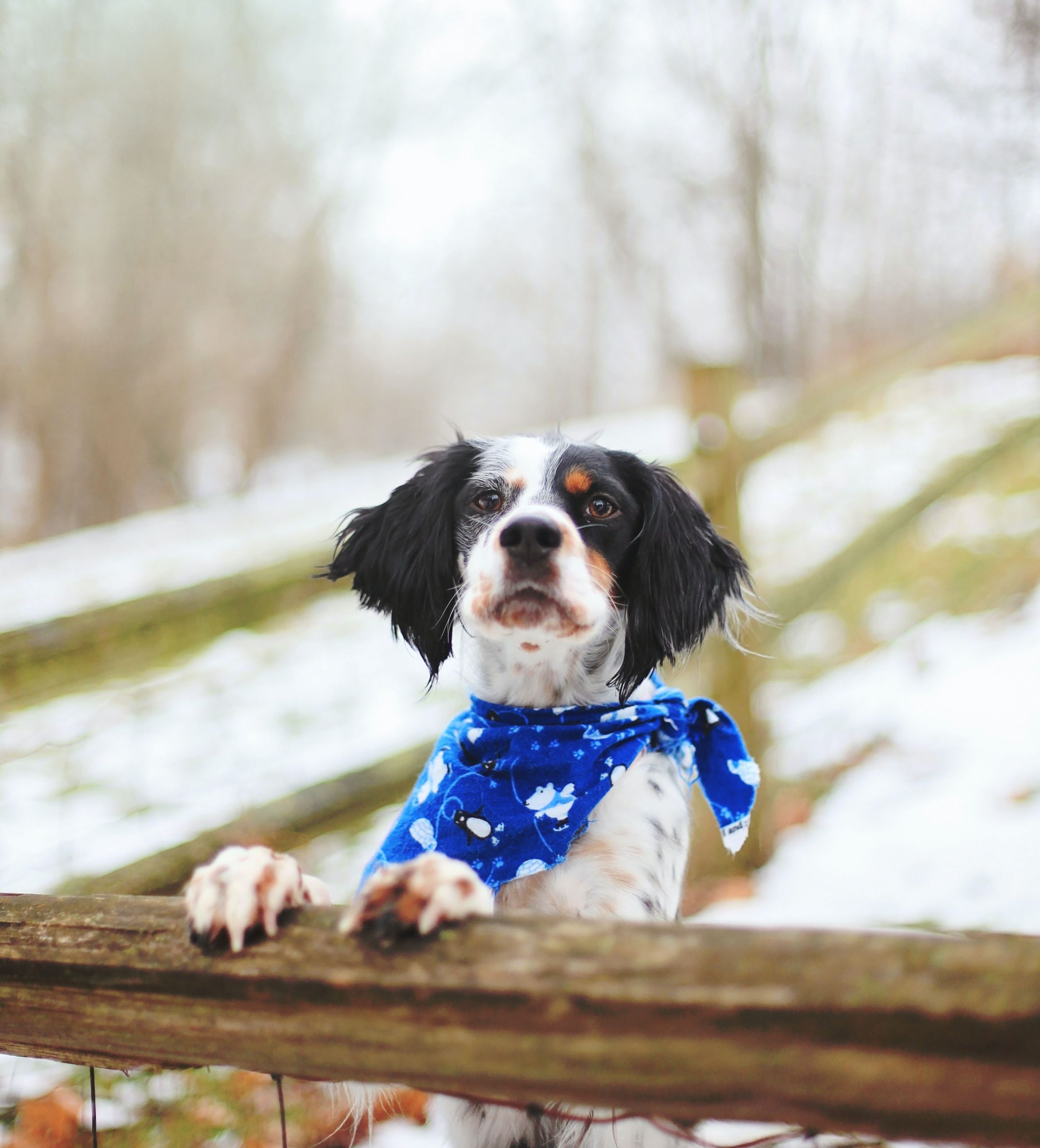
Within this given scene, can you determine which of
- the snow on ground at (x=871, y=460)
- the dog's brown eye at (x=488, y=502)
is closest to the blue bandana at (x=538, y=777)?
the dog's brown eye at (x=488, y=502)

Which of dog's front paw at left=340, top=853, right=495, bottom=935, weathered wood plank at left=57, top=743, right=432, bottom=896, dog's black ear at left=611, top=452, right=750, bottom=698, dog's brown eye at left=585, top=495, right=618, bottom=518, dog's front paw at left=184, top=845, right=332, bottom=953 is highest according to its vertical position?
dog's brown eye at left=585, top=495, right=618, bottom=518

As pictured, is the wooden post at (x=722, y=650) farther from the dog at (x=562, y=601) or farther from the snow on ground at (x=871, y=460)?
the snow on ground at (x=871, y=460)

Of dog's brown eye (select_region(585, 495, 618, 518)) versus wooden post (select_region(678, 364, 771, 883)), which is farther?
wooden post (select_region(678, 364, 771, 883))

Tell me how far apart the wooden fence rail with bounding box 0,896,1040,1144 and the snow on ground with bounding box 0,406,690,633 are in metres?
1.25

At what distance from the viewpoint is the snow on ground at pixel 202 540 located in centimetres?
485

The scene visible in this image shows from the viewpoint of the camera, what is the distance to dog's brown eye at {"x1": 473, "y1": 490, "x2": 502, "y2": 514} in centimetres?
200

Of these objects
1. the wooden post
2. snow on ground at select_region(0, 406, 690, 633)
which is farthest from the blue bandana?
the wooden post

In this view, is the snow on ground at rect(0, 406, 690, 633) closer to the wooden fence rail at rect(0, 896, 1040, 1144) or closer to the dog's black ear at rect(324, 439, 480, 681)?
the dog's black ear at rect(324, 439, 480, 681)

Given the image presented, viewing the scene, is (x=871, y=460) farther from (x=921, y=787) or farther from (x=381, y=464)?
(x=381, y=464)

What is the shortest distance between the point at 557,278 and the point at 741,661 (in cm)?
2155

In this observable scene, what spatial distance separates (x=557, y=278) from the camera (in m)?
23.2

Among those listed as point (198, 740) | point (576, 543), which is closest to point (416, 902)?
point (576, 543)

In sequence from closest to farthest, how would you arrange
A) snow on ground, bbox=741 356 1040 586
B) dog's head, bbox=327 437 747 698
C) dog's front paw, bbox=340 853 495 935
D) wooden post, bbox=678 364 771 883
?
1. dog's front paw, bbox=340 853 495 935
2. dog's head, bbox=327 437 747 698
3. wooden post, bbox=678 364 771 883
4. snow on ground, bbox=741 356 1040 586

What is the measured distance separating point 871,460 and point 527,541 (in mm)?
6376
